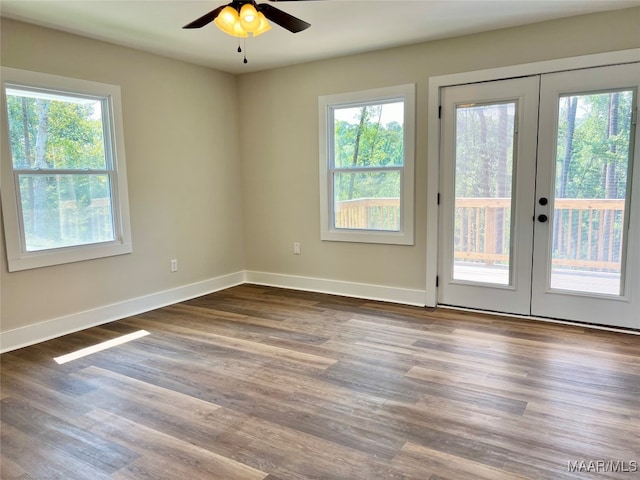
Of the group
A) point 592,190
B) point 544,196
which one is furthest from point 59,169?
point 592,190

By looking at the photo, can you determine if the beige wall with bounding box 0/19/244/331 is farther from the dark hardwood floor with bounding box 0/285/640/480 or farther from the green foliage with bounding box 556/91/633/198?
the green foliage with bounding box 556/91/633/198

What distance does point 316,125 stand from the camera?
4.75 m

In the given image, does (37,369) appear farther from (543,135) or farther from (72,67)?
(543,135)

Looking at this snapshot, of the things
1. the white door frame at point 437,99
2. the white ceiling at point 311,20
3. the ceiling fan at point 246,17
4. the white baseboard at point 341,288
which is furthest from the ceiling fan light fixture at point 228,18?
the white baseboard at point 341,288

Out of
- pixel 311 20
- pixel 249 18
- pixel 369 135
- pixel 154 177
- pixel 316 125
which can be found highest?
pixel 311 20

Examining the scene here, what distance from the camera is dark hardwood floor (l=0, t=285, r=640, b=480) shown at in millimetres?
1933

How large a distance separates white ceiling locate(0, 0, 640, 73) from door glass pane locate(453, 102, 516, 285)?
0.75m

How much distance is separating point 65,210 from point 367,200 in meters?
2.82

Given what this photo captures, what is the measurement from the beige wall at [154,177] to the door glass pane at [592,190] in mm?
3501

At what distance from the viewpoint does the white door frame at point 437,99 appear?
3.41 m

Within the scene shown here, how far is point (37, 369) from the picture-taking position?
2979 millimetres

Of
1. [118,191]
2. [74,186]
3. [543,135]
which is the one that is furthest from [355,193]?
[74,186]

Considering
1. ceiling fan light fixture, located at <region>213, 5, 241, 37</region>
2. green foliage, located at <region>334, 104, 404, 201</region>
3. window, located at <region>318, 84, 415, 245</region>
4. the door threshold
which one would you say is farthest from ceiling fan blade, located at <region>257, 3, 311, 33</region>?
the door threshold

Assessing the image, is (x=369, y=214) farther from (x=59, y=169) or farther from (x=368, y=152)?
(x=59, y=169)
